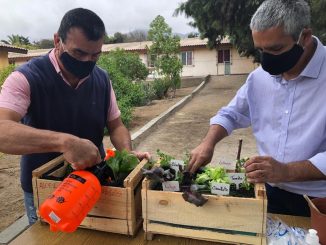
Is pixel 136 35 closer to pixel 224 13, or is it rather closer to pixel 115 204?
pixel 224 13

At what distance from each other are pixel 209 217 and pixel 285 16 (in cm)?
110

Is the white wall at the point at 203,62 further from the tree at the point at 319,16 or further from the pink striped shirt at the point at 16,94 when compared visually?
the pink striped shirt at the point at 16,94

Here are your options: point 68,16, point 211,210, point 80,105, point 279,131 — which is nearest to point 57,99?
point 80,105

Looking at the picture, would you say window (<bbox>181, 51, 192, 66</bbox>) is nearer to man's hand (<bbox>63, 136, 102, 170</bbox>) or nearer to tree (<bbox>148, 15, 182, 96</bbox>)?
tree (<bbox>148, 15, 182, 96</bbox>)

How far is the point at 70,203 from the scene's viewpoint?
55.8 inches

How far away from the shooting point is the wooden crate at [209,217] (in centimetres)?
155

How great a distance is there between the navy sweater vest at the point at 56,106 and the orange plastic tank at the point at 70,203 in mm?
779

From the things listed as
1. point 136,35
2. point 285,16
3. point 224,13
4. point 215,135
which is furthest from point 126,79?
point 136,35

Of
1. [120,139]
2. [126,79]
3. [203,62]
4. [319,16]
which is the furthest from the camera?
[203,62]

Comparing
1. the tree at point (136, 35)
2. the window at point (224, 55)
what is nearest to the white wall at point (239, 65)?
the window at point (224, 55)

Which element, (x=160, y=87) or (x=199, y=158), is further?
(x=160, y=87)

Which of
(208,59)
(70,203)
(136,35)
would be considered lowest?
(70,203)

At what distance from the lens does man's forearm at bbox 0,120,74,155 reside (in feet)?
5.61

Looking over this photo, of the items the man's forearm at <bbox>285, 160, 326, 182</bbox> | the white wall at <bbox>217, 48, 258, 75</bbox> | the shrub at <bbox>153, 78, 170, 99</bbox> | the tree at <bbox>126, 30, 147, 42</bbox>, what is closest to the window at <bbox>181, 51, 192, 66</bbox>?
the white wall at <bbox>217, 48, 258, 75</bbox>
